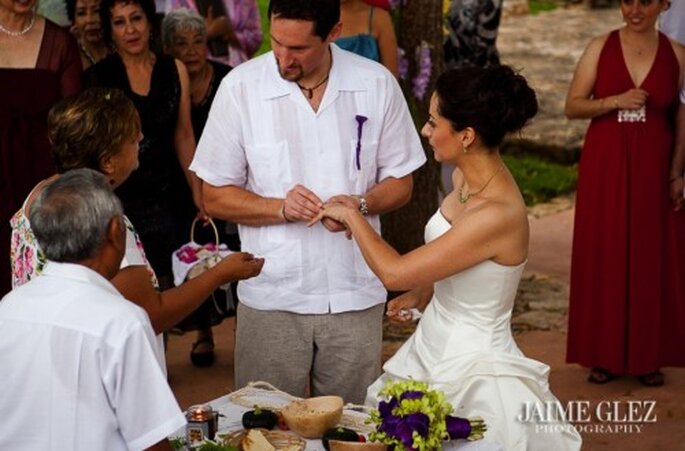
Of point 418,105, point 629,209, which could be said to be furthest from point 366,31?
point 629,209

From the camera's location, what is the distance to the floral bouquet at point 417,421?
387 cm

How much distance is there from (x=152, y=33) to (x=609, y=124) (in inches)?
97.3

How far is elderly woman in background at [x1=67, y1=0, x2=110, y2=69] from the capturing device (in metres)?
7.15

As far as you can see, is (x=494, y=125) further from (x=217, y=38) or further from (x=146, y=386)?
(x=217, y=38)

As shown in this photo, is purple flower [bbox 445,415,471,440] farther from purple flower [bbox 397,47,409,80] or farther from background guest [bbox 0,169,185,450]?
purple flower [bbox 397,47,409,80]

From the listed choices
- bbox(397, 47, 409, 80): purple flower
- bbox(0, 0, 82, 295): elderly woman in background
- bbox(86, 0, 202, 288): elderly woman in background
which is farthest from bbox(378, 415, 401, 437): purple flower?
bbox(397, 47, 409, 80): purple flower

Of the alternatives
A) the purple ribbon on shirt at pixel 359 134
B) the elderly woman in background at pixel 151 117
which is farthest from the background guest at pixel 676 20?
the purple ribbon on shirt at pixel 359 134

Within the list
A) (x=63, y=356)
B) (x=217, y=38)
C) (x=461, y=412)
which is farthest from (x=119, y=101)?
(x=217, y=38)

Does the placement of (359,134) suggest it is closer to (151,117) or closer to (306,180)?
(306,180)

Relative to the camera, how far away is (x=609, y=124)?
729cm

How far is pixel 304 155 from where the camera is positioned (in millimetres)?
4812

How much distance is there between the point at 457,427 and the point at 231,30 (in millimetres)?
4957

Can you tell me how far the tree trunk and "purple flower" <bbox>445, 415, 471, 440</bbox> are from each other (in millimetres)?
4938

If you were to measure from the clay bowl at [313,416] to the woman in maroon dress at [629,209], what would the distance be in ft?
11.3
